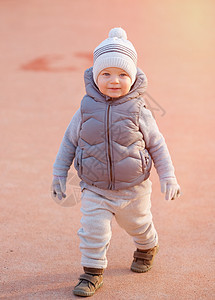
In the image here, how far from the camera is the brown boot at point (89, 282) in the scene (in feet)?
12.1

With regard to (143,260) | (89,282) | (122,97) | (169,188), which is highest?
(122,97)

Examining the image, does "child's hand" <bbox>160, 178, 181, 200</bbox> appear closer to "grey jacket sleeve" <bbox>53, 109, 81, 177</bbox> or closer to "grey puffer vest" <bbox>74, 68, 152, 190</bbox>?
"grey puffer vest" <bbox>74, 68, 152, 190</bbox>

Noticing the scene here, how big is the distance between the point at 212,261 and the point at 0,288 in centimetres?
156

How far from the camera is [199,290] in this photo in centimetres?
381

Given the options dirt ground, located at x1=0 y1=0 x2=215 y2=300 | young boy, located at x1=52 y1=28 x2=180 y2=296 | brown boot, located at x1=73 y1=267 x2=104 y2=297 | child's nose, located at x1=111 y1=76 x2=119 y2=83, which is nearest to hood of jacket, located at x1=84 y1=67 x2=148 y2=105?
young boy, located at x1=52 y1=28 x2=180 y2=296

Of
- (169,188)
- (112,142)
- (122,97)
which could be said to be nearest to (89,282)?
(169,188)

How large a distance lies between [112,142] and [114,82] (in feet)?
1.23

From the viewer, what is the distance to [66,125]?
7.25m

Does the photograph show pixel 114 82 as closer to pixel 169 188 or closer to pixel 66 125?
pixel 169 188

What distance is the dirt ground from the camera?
13.2 feet

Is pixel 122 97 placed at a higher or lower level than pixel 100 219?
higher

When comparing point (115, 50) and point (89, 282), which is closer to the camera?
point (115, 50)

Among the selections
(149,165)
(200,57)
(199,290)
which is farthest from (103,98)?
(200,57)

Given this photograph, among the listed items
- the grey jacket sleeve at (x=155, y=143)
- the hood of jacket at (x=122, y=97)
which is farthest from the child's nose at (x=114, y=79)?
the grey jacket sleeve at (x=155, y=143)
